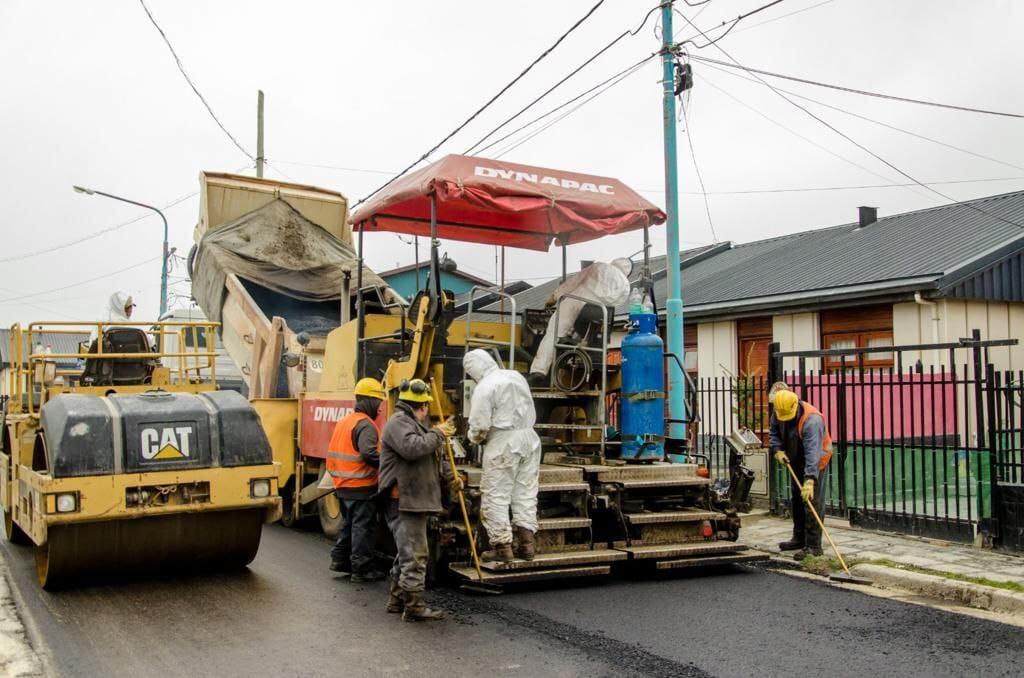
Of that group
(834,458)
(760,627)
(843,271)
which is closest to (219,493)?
(760,627)

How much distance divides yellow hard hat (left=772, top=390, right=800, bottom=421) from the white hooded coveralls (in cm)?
171

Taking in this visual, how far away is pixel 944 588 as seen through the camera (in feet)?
23.6

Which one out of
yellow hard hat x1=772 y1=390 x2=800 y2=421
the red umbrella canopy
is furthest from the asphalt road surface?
the red umbrella canopy

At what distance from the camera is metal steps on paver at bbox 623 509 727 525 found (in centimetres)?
760

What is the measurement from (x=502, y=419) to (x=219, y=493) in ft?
7.17

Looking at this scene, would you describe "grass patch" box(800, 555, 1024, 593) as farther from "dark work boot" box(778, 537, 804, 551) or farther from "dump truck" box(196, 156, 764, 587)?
"dump truck" box(196, 156, 764, 587)

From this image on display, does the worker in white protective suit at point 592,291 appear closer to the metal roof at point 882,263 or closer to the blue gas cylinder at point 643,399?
the blue gas cylinder at point 643,399

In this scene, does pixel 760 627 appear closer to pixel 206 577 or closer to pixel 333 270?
pixel 206 577

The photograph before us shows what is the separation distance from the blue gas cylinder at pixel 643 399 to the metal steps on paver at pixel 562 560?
1.13m

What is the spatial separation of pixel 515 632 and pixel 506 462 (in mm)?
1429

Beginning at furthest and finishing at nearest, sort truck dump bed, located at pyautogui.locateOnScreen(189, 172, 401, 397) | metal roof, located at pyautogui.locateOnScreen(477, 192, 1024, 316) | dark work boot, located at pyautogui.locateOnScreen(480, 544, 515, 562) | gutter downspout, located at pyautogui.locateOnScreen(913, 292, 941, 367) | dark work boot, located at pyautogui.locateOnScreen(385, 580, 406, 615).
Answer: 1. metal roof, located at pyautogui.locateOnScreen(477, 192, 1024, 316)
2. gutter downspout, located at pyautogui.locateOnScreen(913, 292, 941, 367)
3. truck dump bed, located at pyautogui.locateOnScreen(189, 172, 401, 397)
4. dark work boot, located at pyautogui.locateOnScreen(480, 544, 515, 562)
5. dark work boot, located at pyautogui.locateOnScreen(385, 580, 406, 615)

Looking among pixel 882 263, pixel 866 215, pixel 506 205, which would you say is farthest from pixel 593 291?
pixel 866 215

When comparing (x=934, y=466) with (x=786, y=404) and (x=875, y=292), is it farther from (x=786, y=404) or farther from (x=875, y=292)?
(x=875, y=292)

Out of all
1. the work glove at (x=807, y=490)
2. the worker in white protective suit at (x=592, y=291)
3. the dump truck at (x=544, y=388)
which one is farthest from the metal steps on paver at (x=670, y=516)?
the worker in white protective suit at (x=592, y=291)
